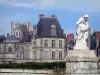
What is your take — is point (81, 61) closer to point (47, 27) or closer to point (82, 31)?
point (82, 31)

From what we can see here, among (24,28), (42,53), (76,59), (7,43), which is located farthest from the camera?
(24,28)

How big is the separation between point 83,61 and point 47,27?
119ft

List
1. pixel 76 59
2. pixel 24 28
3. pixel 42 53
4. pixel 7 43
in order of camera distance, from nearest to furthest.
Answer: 1. pixel 76 59
2. pixel 42 53
3. pixel 7 43
4. pixel 24 28

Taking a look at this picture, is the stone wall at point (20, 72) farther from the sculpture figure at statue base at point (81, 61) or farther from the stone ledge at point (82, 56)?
the stone ledge at point (82, 56)

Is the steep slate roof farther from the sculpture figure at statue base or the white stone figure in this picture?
the sculpture figure at statue base

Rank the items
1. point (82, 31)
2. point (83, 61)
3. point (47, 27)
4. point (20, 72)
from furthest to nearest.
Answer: point (47, 27) < point (20, 72) < point (82, 31) < point (83, 61)

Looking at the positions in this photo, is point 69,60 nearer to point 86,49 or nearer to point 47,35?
point 86,49

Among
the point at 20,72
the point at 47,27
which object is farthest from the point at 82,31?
the point at 47,27

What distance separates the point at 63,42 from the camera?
237 feet

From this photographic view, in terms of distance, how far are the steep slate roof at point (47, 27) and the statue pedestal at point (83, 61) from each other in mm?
35693

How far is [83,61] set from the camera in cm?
3588

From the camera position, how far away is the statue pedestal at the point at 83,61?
35844mm

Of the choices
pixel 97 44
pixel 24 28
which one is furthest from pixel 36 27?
pixel 24 28

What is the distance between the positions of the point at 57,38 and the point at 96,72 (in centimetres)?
3603
